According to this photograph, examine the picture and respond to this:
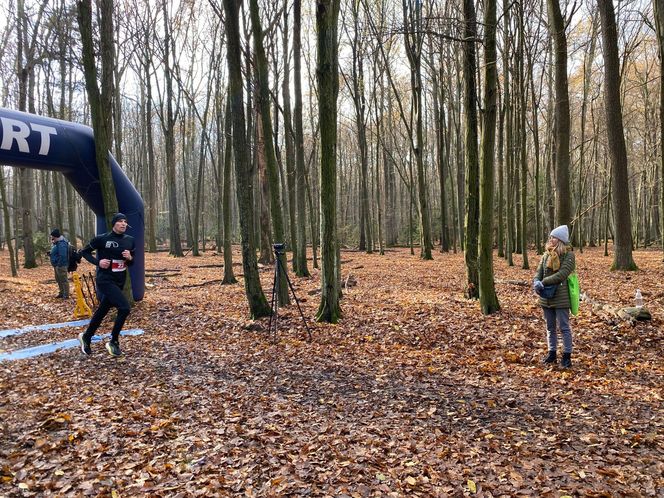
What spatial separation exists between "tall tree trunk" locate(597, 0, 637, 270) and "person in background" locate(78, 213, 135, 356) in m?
11.8

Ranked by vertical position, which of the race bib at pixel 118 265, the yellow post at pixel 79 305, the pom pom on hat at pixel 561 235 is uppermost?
the pom pom on hat at pixel 561 235

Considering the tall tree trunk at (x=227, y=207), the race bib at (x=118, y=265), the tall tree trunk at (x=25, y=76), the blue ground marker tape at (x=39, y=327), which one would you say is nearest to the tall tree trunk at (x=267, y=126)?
the tall tree trunk at (x=227, y=207)

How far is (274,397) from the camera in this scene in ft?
16.3

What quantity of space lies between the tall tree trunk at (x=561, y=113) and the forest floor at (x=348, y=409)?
322 cm

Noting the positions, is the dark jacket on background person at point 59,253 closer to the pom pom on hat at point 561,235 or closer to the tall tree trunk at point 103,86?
the tall tree trunk at point 103,86

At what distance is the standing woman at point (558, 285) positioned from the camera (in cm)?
554

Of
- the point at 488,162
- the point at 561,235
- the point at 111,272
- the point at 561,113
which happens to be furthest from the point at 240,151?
the point at 561,113

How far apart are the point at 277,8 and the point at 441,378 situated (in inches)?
559

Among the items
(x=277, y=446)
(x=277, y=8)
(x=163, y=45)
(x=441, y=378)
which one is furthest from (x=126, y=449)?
(x=163, y=45)

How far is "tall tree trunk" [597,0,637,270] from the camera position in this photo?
11195mm

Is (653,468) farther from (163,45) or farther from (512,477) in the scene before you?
(163,45)

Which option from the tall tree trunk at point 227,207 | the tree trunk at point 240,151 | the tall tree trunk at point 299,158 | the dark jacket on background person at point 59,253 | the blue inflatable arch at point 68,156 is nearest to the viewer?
the tree trunk at point 240,151

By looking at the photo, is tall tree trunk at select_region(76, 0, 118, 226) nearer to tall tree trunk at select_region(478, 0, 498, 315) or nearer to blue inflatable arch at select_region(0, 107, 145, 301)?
blue inflatable arch at select_region(0, 107, 145, 301)

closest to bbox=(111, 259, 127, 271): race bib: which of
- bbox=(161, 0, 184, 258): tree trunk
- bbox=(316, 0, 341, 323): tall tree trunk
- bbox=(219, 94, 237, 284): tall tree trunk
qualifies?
bbox=(316, 0, 341, 323): tall tree trunk
